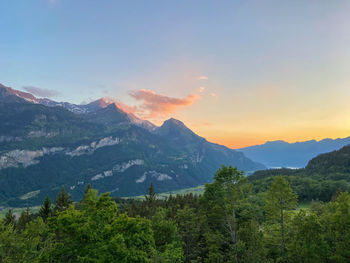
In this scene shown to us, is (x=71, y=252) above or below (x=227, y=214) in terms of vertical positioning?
below

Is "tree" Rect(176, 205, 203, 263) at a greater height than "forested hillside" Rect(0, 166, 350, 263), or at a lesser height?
lesser

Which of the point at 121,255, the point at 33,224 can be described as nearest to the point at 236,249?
the point at 121,255

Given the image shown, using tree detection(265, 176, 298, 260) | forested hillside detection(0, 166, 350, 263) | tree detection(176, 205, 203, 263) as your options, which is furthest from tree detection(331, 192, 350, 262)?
tree detection(176, 205, 203, 263)

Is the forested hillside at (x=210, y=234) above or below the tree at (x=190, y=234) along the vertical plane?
above

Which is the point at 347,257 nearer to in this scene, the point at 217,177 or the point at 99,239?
the point at 217,177

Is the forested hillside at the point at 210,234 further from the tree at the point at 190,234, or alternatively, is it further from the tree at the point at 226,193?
the tree at the point at 190,234

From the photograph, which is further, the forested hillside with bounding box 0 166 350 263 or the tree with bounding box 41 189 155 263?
the forested hillside with bounding box 0 166 350 263

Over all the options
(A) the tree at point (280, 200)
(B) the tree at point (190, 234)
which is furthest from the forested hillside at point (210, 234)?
(B) the tree at point (190, 234)

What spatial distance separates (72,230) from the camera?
28.4m

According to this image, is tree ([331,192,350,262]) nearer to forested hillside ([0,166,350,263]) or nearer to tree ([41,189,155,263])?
forested hillside ([0,166,350,263])

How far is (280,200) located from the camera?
40.7 meters

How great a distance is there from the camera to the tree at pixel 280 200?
39.9 m

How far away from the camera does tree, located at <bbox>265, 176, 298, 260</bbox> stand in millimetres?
39938

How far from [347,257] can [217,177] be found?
20.7m
